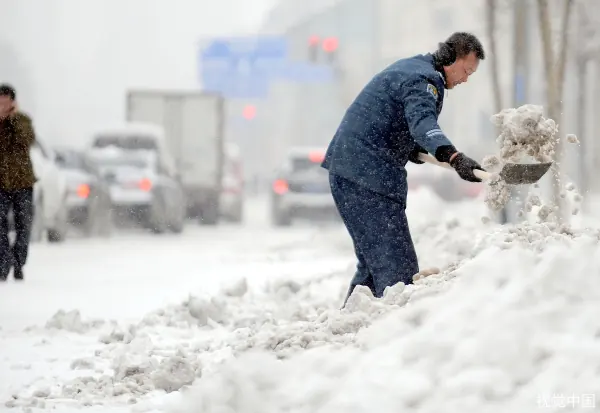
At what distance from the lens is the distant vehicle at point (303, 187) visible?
24375 mm

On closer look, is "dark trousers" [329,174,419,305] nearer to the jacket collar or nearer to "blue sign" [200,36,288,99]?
the jacket collar

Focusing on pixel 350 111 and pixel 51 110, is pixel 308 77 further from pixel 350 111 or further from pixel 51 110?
pixel 51 110

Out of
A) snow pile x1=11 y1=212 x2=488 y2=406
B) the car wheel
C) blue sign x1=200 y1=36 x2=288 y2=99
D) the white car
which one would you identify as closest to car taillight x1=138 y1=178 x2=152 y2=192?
the white car

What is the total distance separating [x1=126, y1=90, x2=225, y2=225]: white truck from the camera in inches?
1026

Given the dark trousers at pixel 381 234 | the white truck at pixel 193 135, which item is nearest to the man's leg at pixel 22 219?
the dark trousers at pixel 381 234

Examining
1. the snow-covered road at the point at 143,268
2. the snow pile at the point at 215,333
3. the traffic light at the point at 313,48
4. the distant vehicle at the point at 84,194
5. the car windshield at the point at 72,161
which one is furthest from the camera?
the traffic light at the point at 313,48

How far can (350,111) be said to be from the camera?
22.4 feet

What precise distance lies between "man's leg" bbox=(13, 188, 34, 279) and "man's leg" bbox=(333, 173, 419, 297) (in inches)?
211

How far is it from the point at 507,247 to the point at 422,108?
0.98 metres

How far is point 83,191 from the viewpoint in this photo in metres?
19.7

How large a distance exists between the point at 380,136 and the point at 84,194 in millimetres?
13550

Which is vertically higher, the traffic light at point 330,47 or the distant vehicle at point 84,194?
the traffic light at point 330,47

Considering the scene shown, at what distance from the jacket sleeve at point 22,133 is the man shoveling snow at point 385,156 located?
5.55 meters

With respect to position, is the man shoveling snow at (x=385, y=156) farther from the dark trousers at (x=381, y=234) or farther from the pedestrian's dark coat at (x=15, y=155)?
the pedestrian's dark coat at (x=15, y=155)
